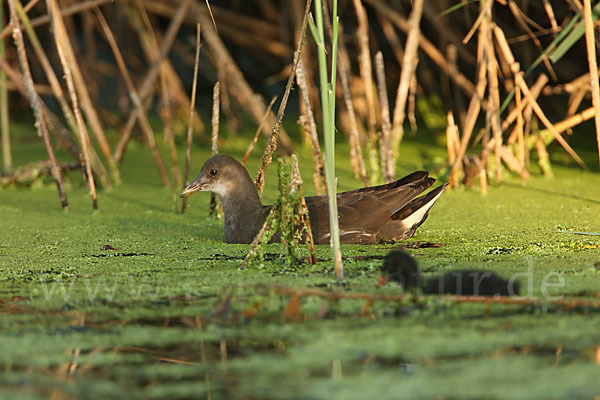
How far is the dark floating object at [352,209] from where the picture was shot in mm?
3387

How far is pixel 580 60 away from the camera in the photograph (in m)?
5.91

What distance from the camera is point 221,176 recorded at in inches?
146

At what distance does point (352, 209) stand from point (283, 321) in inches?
49.7

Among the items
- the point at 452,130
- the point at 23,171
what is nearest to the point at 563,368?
the point at 452,130

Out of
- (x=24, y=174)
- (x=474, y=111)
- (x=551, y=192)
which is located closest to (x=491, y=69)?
(x=474, y=111)

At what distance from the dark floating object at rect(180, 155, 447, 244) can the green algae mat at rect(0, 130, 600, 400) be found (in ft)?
0.24

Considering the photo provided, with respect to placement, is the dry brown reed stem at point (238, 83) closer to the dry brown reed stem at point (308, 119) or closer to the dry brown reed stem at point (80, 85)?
the dry brown reed stem at point (80, 85)

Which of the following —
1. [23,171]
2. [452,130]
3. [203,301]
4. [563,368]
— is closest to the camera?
[563,368]

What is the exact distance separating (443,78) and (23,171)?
300 centimetres

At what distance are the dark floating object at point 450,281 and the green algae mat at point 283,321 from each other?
0.07 m

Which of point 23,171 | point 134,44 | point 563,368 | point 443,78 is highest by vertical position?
point 134,44

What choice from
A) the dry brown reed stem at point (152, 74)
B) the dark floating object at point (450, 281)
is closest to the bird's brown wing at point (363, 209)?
the dark floating object at point (450, 281)

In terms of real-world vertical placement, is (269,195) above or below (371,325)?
above

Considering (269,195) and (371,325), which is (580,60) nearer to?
(269,195)
